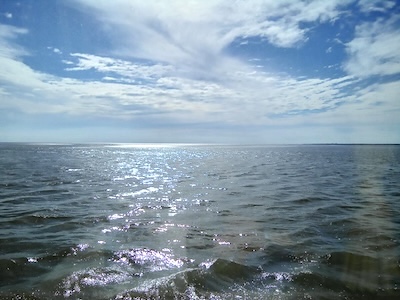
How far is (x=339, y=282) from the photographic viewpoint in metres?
7.78

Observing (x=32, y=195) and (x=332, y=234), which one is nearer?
(x=332, y=234)

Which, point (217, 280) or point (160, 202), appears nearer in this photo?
point (217, 280)

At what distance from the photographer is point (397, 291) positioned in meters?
7.29

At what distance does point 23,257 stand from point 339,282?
925 cm

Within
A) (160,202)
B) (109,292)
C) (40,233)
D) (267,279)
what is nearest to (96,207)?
(160,202)

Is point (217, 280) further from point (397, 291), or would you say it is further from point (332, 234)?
point (332, 234)

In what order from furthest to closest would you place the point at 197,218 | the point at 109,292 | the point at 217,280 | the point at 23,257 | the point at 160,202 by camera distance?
1. the point at 160,202
2. the point at 197,218
3. the point at 23,257
4. the point at 217,280
5. the point at 109,292

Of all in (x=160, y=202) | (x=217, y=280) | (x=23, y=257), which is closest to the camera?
(x=217, y=280)

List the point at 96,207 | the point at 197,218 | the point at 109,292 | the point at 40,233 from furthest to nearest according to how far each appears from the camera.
A: the point at 96,207
the point at 197,218
the point at 40,233
the point at 109,292

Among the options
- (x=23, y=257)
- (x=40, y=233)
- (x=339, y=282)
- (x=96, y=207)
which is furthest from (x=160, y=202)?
(x=339, y=282)

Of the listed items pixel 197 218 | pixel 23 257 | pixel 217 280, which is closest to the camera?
pixel 217 280

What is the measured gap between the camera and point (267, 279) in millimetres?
7848

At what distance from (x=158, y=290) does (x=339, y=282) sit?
479cm

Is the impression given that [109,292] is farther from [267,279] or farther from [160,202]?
[160,202]
